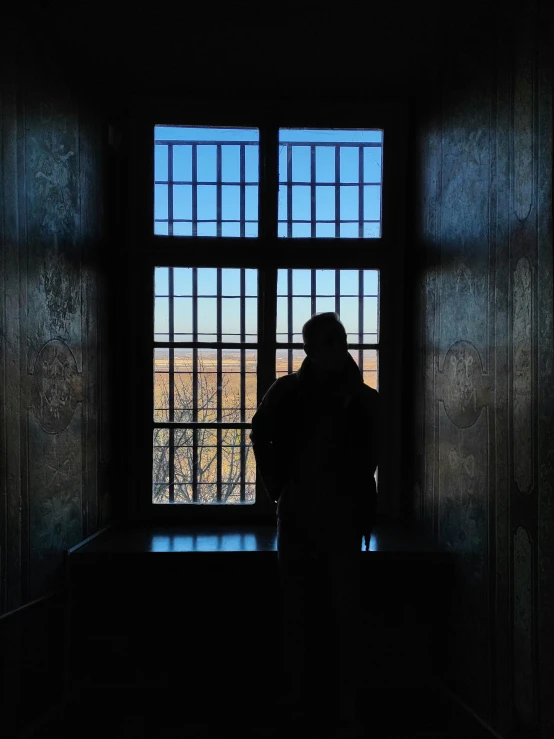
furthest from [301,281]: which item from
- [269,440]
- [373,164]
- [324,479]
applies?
[324,479]

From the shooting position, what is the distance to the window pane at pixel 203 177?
11.7 ft

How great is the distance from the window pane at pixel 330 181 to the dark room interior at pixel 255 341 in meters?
0.01

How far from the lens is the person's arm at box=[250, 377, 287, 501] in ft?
8.25

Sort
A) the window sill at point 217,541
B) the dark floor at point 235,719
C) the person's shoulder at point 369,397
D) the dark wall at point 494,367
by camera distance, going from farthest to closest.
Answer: the window sill at point 217,541
the dark floor at point 235,719
the person's shoulder at point 369,397
the dark wall at point 494,367

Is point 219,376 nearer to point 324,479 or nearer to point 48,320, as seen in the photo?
point 48,320

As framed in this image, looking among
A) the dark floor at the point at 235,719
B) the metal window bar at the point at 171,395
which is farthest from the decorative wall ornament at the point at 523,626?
the metal window bar at the point at 171,395

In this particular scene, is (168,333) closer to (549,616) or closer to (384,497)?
(384,497)

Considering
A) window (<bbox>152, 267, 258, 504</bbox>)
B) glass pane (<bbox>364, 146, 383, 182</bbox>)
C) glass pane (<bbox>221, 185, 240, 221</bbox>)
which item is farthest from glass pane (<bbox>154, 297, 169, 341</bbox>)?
glass pane (<bbox>364, 146, 383, 182</bbox>)

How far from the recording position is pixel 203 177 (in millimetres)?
3596

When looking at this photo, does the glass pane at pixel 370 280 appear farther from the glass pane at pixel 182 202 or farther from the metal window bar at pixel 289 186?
the glass pane at pixel 182 202

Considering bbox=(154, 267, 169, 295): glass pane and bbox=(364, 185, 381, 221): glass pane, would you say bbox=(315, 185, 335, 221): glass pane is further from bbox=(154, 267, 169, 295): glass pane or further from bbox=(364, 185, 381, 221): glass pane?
bbox=(154, 267, 169, 295): glass pane

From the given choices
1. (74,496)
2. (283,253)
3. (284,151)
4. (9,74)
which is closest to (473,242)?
(283,253)

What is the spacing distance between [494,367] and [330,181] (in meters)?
1.75

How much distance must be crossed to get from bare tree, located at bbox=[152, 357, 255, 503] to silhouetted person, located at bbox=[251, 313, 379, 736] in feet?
3.46
